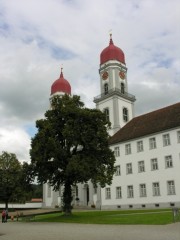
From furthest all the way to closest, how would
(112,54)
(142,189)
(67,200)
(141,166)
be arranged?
(112,54) < (141,166) < (142,189) < (67,200)

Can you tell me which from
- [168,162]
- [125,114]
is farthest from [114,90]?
[168,162]

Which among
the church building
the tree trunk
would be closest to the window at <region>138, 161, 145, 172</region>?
the church building

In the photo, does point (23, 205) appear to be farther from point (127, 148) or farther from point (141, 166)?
point (141, 166)

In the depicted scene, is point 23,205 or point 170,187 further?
point 23,205

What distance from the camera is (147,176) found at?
1761 inches

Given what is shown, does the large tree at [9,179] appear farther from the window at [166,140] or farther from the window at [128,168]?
the window at [166,140]

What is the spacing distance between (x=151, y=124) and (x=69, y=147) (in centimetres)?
1895

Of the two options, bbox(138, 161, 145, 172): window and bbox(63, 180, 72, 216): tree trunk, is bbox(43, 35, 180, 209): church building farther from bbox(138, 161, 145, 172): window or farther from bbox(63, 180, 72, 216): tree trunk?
bbox(63, 180, 72, 216): tree trunk

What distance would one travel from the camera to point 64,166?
3134 centimetres

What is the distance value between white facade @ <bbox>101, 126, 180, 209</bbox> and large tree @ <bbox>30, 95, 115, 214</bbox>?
39.9 feet

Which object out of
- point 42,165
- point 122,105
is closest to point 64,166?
point 42,165
